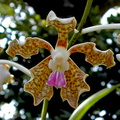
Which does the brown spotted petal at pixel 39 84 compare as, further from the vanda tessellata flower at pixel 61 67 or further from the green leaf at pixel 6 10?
the green leaf at pixel 6 10

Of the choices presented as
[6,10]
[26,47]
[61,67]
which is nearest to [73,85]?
[61,67]

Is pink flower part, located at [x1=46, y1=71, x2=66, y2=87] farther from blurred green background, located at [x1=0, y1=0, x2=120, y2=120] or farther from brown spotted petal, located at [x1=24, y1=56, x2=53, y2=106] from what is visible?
blurred green background, located at [x1=0, y1=0, x2=120, y2=120]

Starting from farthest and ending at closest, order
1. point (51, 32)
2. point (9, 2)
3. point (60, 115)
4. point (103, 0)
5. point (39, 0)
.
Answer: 1. point (103, 0)
2. point (39, 0)
3. point (9, 2)
4. point (51, 32)
5. point (60, 115)

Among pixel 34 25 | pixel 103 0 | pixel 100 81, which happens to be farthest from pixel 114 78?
pixel 103 0

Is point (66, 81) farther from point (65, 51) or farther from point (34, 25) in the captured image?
point (34, 25)

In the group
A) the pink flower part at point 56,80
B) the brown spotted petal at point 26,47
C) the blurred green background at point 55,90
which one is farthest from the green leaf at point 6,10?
the pink flower part at point 56,80

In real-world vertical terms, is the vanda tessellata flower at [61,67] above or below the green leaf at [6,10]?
below
